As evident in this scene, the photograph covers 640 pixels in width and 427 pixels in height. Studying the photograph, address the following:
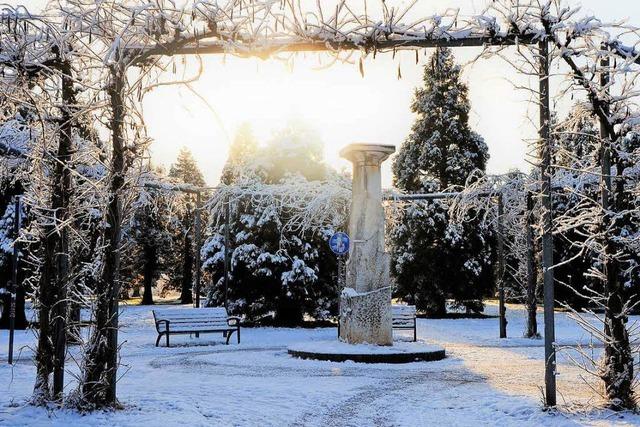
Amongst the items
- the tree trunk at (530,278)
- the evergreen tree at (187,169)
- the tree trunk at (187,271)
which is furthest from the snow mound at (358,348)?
the evergreen tree at (187,169)

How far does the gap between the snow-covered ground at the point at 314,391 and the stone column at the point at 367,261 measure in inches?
57.3

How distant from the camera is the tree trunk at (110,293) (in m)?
7.32

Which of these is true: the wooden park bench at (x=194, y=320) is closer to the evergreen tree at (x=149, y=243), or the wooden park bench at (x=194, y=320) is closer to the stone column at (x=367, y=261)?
the stone column at (x=367, y=261)

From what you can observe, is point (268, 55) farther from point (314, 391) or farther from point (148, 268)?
point (148, 268)

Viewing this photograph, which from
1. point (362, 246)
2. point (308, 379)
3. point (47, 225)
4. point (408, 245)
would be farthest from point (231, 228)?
point (47, 225)

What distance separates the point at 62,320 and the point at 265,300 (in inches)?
663

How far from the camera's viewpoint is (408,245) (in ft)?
103

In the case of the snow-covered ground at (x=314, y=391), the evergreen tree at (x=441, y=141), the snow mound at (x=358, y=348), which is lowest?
the snow-covered ground at (x=314, y=391)

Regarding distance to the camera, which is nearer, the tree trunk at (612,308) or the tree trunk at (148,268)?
the tree trunk at (612,308)

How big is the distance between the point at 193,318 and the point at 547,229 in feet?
38.4

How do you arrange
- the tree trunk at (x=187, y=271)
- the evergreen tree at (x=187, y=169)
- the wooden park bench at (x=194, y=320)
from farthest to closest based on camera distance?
the evergreen tree at (x=187, y=169)
the tree trunk at (x=187, y=271)
the wooden park bench at (x=194, y=320)

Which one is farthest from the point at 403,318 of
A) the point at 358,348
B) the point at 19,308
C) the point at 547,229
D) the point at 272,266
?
the point at 19,308

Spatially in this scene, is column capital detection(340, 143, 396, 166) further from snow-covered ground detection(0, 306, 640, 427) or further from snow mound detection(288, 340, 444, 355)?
snow-covered ground detection(0, 306, 640, 427)

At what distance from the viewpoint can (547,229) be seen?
7.89 m
